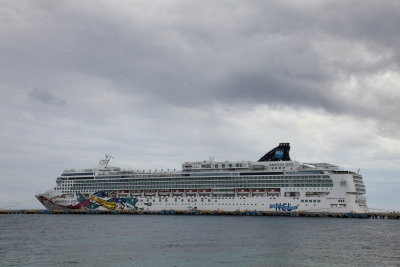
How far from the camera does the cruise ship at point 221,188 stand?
293 ft

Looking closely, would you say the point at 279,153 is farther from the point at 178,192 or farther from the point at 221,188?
the point at 178,192

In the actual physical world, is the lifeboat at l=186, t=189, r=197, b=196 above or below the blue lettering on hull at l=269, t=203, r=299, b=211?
above

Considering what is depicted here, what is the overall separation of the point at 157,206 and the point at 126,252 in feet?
201

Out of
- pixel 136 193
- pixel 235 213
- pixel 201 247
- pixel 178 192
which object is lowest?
pixel 201 247

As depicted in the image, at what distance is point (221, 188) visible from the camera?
320 feet

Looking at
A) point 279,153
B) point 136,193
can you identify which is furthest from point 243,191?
point 136,193

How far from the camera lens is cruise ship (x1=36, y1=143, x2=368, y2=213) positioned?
89.4 m

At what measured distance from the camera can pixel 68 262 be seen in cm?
3578

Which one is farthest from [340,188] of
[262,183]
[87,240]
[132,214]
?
[87,240]

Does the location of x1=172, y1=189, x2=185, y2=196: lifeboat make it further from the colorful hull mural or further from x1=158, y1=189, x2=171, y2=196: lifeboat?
the colorful hull mural

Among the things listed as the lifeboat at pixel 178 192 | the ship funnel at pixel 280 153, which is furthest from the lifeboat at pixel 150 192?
the ship funnel at pixel 280 153

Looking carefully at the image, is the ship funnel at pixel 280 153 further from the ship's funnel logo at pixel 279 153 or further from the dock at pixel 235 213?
the dock at pixel 235 213

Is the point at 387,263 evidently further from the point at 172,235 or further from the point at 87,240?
the point at 87,240

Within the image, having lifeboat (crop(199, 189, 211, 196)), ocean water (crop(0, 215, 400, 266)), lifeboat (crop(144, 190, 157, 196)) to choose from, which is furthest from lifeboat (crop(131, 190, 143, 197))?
ocean water (crop(0, 215, 400, 266))
